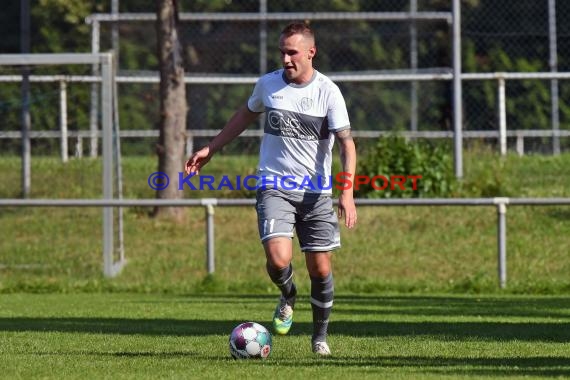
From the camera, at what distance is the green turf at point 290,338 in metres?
7.43

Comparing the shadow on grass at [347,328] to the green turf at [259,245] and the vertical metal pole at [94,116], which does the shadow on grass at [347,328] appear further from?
the vertical metal pole at [94,116]

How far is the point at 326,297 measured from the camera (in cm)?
858

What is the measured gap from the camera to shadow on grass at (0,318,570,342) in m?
9.76

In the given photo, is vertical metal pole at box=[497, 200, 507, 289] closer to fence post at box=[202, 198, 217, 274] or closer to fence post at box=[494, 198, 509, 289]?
fence post at box=[494, 198, 509, 289]

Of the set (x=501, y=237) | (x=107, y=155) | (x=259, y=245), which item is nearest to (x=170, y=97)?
(x=107, y=155)

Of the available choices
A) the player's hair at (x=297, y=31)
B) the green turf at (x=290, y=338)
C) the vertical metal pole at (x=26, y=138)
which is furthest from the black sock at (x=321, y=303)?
the vertical metal pole at (x=26, y=138)

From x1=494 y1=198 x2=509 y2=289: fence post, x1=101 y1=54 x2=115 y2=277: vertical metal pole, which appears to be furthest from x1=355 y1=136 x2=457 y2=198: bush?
x1=101 y1=54 x2=115 y2=277: vertical metal pole

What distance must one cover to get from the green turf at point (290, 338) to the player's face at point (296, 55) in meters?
1.72

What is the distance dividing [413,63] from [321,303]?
44.5 feet

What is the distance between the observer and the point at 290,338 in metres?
9.58

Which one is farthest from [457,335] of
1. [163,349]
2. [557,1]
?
[557,1]

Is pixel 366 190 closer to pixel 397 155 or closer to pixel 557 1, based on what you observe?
pixel 397 155

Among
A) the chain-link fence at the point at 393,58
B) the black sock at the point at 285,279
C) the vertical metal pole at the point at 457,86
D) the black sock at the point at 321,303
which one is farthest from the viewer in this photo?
the chain-link fence at the point at 393,58

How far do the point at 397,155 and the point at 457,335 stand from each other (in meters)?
8.89
